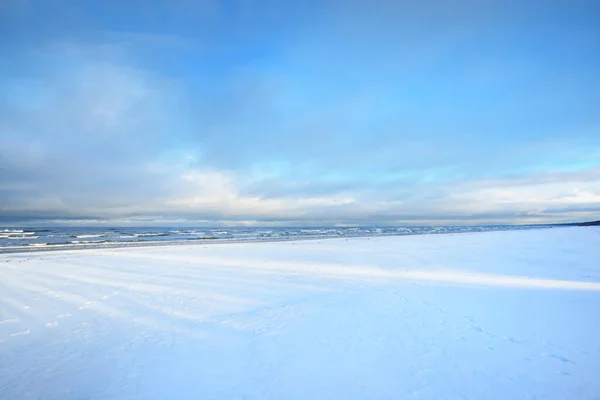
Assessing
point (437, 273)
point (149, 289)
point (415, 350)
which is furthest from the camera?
point (437, 273)

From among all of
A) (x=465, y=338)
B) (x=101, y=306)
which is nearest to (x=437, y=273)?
(x=465, y=338)

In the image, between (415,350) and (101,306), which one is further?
(101,306)

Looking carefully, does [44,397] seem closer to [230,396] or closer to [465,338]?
[230,396]

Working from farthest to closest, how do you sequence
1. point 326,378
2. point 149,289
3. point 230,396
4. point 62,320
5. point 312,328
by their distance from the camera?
point 149,289, point 62,320, point 312,328, point 326,378, point 230,396

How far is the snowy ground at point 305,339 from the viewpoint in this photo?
432 cm

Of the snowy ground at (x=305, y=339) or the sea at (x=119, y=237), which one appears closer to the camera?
the snowy ground at (x=305, y=339)

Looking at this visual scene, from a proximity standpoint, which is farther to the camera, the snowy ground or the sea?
the sea

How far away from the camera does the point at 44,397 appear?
4.25 meters

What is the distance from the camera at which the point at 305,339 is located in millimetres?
5906

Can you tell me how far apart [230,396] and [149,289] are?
25.5 feet

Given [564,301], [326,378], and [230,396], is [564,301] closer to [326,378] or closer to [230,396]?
[326,378]

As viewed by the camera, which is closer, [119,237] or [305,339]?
[305,339]

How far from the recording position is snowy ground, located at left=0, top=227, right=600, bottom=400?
4.32m

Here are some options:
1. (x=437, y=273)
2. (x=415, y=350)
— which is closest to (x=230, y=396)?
(x=415, y=350)
